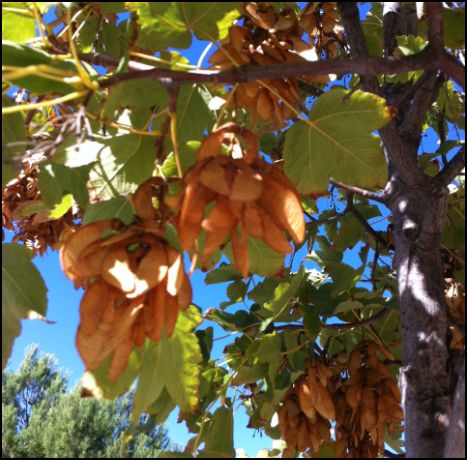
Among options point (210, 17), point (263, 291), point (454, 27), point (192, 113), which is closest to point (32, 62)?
point (210, 17)

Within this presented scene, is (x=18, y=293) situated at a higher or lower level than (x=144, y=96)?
lower

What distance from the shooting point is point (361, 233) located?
1884mm

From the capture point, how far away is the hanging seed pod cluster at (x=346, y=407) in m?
1.26

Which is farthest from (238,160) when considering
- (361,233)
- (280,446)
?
(280,446)

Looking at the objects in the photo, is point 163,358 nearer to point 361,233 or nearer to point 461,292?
point 461,292

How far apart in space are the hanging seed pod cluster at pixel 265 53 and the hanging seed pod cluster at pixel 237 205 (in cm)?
21

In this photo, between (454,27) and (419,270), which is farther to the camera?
(419,270)

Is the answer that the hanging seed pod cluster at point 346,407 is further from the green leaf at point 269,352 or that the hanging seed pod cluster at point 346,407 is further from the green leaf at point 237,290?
the green leaf at point 237,290

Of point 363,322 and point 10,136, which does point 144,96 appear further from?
point 363,322

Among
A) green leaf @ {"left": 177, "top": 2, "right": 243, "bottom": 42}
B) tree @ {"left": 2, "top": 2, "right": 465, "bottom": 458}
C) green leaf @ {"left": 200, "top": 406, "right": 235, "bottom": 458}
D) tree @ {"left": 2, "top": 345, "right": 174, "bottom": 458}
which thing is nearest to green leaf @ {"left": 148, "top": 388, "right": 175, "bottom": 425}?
tree @ {"left": 2, "top": 2, "right": 465, "bottom": 458}

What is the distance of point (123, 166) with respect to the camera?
3.25 ft

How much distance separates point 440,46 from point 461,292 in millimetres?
546

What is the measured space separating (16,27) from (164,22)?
0.33 meters

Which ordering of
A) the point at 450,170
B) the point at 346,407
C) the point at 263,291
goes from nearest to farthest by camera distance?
the point at 450,170
the point at 346,407
the point at 263,291
